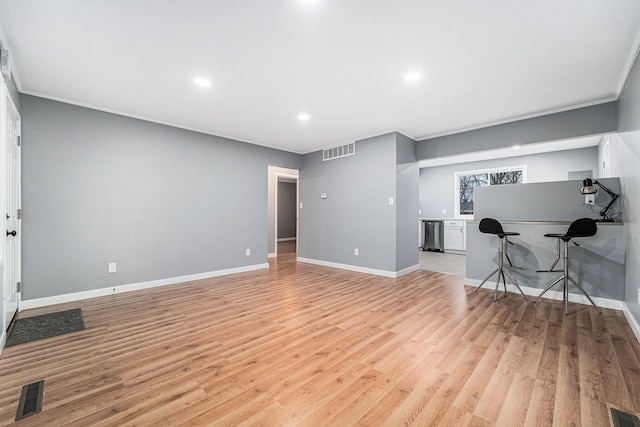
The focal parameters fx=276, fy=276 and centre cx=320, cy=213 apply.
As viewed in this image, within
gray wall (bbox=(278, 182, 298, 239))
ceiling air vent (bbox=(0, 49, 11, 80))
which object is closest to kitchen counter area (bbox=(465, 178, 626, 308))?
ceiling air vent (bbox=(0, 49, 11, 80))

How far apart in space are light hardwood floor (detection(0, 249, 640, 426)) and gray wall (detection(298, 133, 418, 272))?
164 centimetres

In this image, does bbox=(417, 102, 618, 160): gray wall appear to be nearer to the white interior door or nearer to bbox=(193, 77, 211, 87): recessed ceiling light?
bbox=(193, 77, 211, 87): recessed ceiling light

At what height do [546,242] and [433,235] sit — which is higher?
[546,242]

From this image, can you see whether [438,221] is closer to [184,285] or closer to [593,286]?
[593,286]

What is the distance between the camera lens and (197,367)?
2.02 meters

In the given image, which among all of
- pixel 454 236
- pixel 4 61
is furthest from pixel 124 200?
pixel 454 236

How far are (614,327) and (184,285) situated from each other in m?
5.28

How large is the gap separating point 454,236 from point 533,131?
4.09 m

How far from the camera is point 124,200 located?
3984 mm

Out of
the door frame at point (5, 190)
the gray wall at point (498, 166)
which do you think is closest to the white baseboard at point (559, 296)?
the gray wall at point (498, 166)

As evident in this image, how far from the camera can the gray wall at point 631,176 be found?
250 cm

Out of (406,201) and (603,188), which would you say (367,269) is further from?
(603,188)

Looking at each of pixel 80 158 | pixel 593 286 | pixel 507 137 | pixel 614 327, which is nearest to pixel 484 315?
pixel 614 327

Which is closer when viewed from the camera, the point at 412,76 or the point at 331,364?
the point at 331,364
